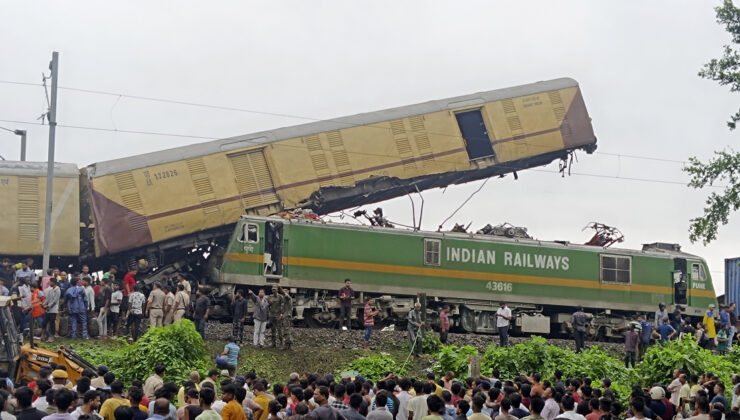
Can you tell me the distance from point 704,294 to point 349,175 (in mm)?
12116

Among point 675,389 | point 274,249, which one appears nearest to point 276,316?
point 274,249

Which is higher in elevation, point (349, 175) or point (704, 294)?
point (349, 175)

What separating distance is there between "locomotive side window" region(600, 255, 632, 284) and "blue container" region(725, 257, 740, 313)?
4.33 metres

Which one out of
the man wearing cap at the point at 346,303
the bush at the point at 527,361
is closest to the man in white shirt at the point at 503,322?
the man wearing cap at the point at 346,303

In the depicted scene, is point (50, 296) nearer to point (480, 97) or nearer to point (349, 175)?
point (349, 175)

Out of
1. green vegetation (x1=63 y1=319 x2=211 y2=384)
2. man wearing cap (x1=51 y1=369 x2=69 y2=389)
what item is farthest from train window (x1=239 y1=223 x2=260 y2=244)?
man wearing cap (x1=51 y1=369 x2=69 y2=389)

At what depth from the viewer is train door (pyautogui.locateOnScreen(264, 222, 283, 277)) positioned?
25.1 m

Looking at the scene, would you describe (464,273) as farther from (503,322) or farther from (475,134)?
(475,134)

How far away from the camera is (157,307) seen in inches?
859

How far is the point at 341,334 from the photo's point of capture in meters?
24.3

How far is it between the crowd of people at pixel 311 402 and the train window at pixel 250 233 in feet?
40.9

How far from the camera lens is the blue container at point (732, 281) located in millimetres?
31125

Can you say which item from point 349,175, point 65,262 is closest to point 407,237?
point 349,175

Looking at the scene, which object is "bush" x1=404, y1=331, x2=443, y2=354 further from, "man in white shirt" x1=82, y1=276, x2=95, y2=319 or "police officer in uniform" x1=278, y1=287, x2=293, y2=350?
"man in white shirt" x1=82, y1=276, x2=95, y2=319
